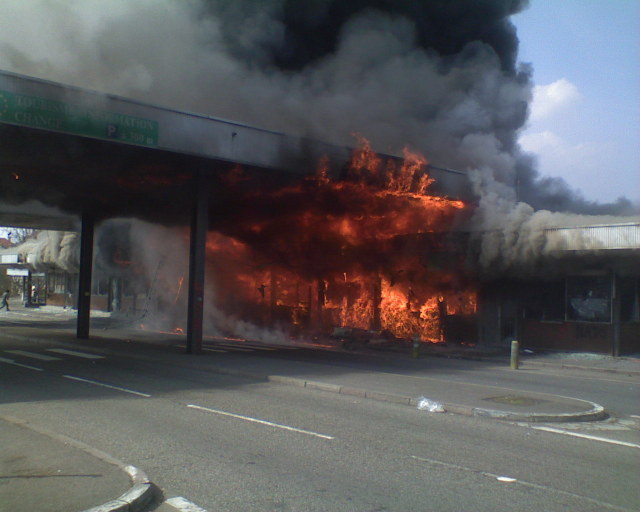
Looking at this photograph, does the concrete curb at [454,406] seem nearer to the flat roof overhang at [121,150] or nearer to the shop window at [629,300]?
the flat roof overhang at [121,150]

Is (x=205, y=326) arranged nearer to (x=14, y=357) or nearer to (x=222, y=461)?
(x=14, y=357)

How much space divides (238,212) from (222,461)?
1679cm

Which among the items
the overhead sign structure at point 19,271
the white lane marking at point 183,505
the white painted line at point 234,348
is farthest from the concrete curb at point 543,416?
the overhead sign structure at point 19,271

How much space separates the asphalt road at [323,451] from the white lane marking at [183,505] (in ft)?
0.34

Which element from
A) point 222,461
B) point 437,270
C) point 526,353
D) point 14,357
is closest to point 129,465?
point 222,461

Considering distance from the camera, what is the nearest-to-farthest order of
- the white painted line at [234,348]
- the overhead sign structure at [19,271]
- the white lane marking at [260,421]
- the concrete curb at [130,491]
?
the concrete curb at [130,491], the white lane marking at [260,421], the white painted line at [234,348], the overhead sign structure at [19,271]

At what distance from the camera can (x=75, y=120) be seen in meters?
12.4

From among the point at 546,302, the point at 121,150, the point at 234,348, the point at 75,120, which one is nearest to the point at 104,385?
the point at 75,120

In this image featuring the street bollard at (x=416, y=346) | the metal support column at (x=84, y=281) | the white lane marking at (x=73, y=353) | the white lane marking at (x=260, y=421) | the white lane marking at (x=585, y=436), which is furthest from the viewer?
the metal support column at (x=84, y=281)

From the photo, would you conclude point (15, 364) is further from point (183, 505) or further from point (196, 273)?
point (183, 505)

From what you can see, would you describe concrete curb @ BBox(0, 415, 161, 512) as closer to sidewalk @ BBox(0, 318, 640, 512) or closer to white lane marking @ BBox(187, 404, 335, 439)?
sidewalk @ BBox(0, 318, 640, 512)

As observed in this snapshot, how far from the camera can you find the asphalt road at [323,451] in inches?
201

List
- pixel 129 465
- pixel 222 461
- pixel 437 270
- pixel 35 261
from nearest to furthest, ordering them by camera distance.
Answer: pixel 129 465 → pixel 222 461 → pixel 437 270 → pixel 35 261

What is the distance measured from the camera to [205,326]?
87.1 feet
